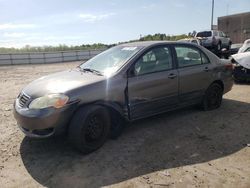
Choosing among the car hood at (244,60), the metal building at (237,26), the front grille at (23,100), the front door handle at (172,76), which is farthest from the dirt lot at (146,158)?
the metal building at (237,26)

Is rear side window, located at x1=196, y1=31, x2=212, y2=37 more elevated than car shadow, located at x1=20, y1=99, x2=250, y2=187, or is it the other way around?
rear side window, located at x1=196, y1=31, x2=212, y2=37

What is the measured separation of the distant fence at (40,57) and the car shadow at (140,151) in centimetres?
2246

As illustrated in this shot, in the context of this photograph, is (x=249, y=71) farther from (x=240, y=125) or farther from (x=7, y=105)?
(x=7, y=105)

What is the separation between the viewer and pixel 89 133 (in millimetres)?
4406

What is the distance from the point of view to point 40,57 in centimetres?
2680

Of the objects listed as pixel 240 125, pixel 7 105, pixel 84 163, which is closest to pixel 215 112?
pixel 240 125

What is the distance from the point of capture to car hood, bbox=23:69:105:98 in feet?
14.4

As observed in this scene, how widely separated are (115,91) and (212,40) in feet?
55.3

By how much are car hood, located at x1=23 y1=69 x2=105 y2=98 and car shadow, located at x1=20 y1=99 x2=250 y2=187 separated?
0.91 m

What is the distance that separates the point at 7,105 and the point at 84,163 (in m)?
4.31

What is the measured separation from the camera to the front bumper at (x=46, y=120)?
4.11 m

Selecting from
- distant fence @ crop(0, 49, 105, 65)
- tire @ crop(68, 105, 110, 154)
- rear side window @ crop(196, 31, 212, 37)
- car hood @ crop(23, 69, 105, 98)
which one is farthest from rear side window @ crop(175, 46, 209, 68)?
distant fence @ crop(0, 49, 105, 65)

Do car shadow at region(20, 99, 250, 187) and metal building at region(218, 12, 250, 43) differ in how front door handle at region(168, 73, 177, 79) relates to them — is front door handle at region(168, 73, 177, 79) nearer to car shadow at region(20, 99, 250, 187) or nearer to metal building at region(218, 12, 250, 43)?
car shadow at region(20, 99, 250, 187)

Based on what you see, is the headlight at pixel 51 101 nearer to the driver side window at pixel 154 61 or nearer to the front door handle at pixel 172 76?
the driver side window at pixel 154 61
